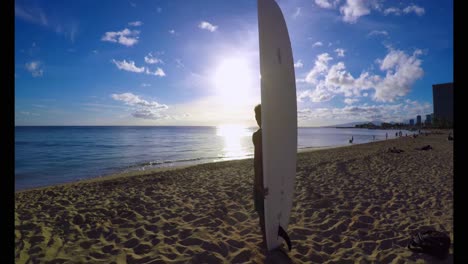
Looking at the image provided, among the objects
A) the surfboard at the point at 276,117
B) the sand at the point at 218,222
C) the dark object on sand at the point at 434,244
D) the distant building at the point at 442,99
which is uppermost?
the distant building at the point at 442,99

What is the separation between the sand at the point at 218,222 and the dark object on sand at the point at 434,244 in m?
0.08

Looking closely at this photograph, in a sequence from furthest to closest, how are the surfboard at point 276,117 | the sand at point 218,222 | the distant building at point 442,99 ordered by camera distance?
the distant building at point 442,99, the sand at point 218,222, the surfboard at point 276,117

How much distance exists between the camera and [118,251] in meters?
3.41

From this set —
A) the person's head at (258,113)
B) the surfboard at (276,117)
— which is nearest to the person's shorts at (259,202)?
the surfboard at (276,117)

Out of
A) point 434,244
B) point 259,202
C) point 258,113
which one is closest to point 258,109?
point 258,113

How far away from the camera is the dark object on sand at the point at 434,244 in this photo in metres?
3.02

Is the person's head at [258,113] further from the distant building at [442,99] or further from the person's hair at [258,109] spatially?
the distant building at [442,99]

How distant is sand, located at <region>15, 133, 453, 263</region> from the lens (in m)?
3.28

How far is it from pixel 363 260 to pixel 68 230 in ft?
15.4

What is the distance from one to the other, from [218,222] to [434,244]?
314cm

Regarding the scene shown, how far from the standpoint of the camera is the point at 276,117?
10.1 feet

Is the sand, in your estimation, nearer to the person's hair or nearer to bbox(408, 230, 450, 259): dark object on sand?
bbox(408, 230, 450, 259): dark object on sand

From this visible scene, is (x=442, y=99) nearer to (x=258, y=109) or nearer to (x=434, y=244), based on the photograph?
(x=434, y=244)
